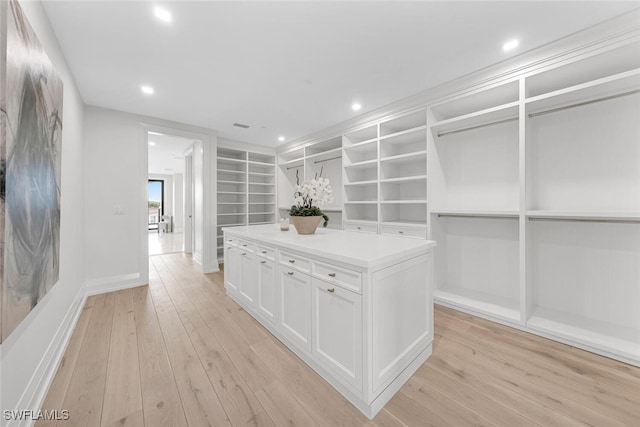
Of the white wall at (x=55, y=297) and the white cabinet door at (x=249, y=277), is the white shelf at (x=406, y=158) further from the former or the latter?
the white wall at (x=55, y=297)

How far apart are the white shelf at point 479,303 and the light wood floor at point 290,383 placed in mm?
139

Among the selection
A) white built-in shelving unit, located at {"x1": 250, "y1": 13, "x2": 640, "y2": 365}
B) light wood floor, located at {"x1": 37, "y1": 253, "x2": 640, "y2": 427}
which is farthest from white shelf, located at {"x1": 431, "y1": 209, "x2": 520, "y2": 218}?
light wood floor, located at {"x1": 37, "y1": 253, "x2": 640, "y2": 427}

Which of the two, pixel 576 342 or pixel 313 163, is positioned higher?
pixel 313 163

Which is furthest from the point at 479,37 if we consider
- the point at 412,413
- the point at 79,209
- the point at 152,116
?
the point at 79,209

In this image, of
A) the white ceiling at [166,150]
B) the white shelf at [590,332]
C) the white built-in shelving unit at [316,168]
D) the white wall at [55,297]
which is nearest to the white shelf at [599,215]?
the white shelf at [590,332]

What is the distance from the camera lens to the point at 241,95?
10.00 feet

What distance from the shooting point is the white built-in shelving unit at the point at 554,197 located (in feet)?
6.43

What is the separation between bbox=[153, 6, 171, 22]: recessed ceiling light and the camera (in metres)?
A: 1.69

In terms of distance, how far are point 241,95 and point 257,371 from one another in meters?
3.01

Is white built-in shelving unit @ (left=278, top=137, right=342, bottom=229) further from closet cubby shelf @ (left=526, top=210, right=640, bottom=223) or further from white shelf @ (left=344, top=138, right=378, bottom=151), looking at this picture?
closet cubby shelf @ (left=526, top=210, right=640, bottom=223)

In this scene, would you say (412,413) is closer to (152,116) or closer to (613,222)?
(613,222)

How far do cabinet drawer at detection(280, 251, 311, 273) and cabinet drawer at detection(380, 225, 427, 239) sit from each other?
6.03 ft

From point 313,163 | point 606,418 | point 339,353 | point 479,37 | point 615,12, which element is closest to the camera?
point 606,418

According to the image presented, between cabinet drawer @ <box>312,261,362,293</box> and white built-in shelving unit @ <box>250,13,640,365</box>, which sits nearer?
cabinet drawer @ <box>312,261,362,293</box>
